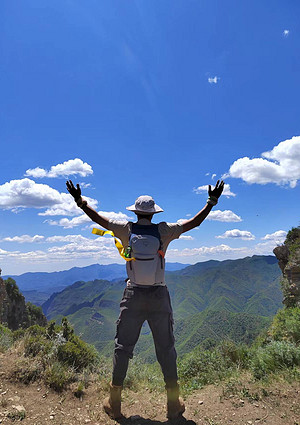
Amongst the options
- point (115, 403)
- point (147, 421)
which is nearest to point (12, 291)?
point (115, 403)

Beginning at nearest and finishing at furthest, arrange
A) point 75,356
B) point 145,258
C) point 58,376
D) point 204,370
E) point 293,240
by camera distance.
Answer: point 145,258, point 58,376, point 75,356, point 204,370, point 293,240

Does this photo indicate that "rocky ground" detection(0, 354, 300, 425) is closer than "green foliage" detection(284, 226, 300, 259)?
Yes

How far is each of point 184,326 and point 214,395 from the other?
185 m

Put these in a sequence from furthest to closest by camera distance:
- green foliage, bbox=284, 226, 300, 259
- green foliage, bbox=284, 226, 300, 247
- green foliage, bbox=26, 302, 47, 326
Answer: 1. green foliage, bbox=26, 302, 47, 326
2. green foliage, bbox=284, 226, 300, 247
3. green foliage, bbox=284, 226, 300, 259

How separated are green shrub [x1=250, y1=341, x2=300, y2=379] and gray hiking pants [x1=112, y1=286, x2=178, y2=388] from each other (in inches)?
74.3

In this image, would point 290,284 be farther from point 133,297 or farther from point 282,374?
point 133,297

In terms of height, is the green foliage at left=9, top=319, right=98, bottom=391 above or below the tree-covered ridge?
above

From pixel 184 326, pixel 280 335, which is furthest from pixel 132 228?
pixel 184 326

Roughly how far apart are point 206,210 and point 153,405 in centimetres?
314

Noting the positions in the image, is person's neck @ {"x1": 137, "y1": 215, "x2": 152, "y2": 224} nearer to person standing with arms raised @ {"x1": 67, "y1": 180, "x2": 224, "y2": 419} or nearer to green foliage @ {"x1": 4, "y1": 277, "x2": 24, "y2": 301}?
person standing with arms raised @ {"x1": 67, "y1": 180, "x2": 224, "y2": 419}

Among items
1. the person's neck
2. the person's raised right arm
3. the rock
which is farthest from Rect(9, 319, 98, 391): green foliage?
the person's neck

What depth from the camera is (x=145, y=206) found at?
371cm

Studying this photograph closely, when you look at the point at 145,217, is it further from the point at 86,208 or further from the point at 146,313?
the point at 146,313

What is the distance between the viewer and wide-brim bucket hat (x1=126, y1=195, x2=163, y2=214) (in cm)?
369
